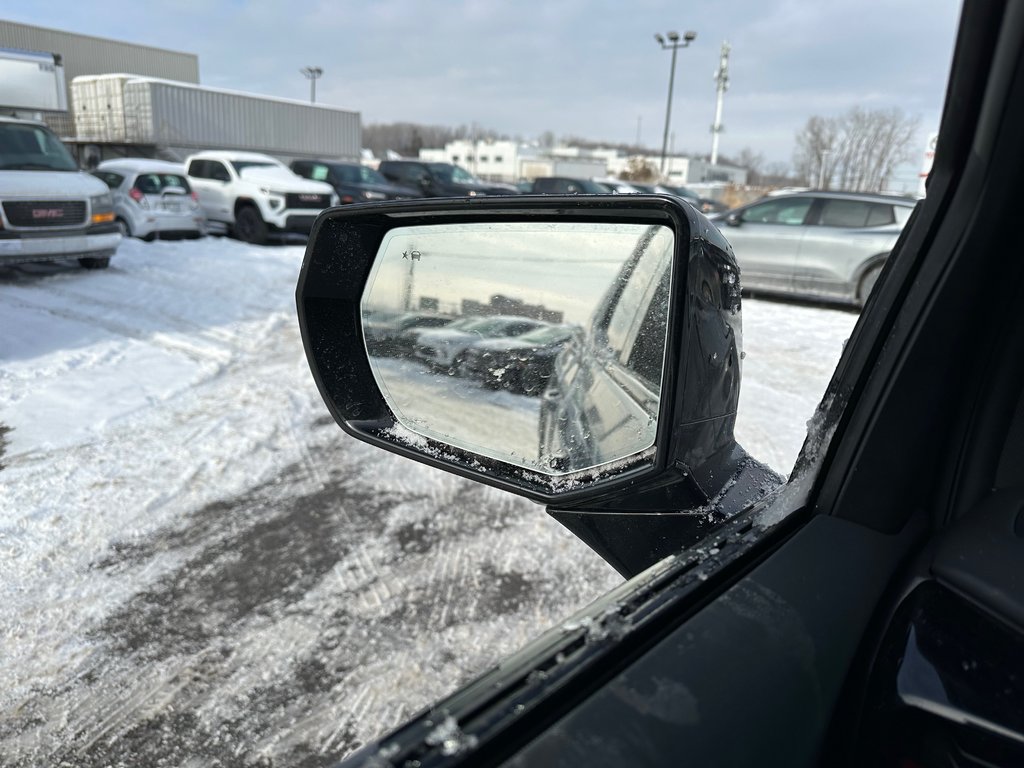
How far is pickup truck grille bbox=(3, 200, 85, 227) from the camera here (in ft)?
28.8

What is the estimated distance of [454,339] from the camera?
1.74 metres

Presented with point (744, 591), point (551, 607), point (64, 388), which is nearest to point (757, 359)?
point (551, 607)

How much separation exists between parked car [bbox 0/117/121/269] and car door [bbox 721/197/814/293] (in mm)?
9228

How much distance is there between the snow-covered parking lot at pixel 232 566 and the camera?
2.55 m

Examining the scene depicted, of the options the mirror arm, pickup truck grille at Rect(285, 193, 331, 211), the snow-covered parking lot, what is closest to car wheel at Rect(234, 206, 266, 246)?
pickup truck grille at Rect(285, 193, 331, 211)

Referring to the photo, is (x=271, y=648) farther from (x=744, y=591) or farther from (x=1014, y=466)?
(x=1014, y=466)

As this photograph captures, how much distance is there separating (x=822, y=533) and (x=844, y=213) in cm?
1090

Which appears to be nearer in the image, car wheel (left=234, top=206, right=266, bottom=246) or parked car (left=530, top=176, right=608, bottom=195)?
car wheel (left=234, top=206, right=266, bottom=246)

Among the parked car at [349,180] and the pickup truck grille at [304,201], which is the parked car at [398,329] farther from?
the parked car at [349,180]

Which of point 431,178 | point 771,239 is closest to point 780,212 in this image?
point 771,239

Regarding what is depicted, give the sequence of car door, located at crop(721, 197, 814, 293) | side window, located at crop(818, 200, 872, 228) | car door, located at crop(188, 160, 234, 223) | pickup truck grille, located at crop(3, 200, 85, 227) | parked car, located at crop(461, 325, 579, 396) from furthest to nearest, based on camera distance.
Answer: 1. car door, located at crop(188, 160, 234, 223)
2. car door, located at crop(721, 197, 814, 293)
3. side window, located at crop(818, 200, 872, 228)
4. pickup truck grille, located at crop(3, 200, 85, 227)
5. parked car, located at crop(461, 325, 579, 396)

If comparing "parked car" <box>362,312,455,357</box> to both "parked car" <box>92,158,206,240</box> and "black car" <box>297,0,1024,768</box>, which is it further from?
"parked car" <box>92,158,206,240</box>

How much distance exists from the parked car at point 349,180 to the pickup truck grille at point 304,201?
2.22 meters

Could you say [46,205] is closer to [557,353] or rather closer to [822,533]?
[557,353]
